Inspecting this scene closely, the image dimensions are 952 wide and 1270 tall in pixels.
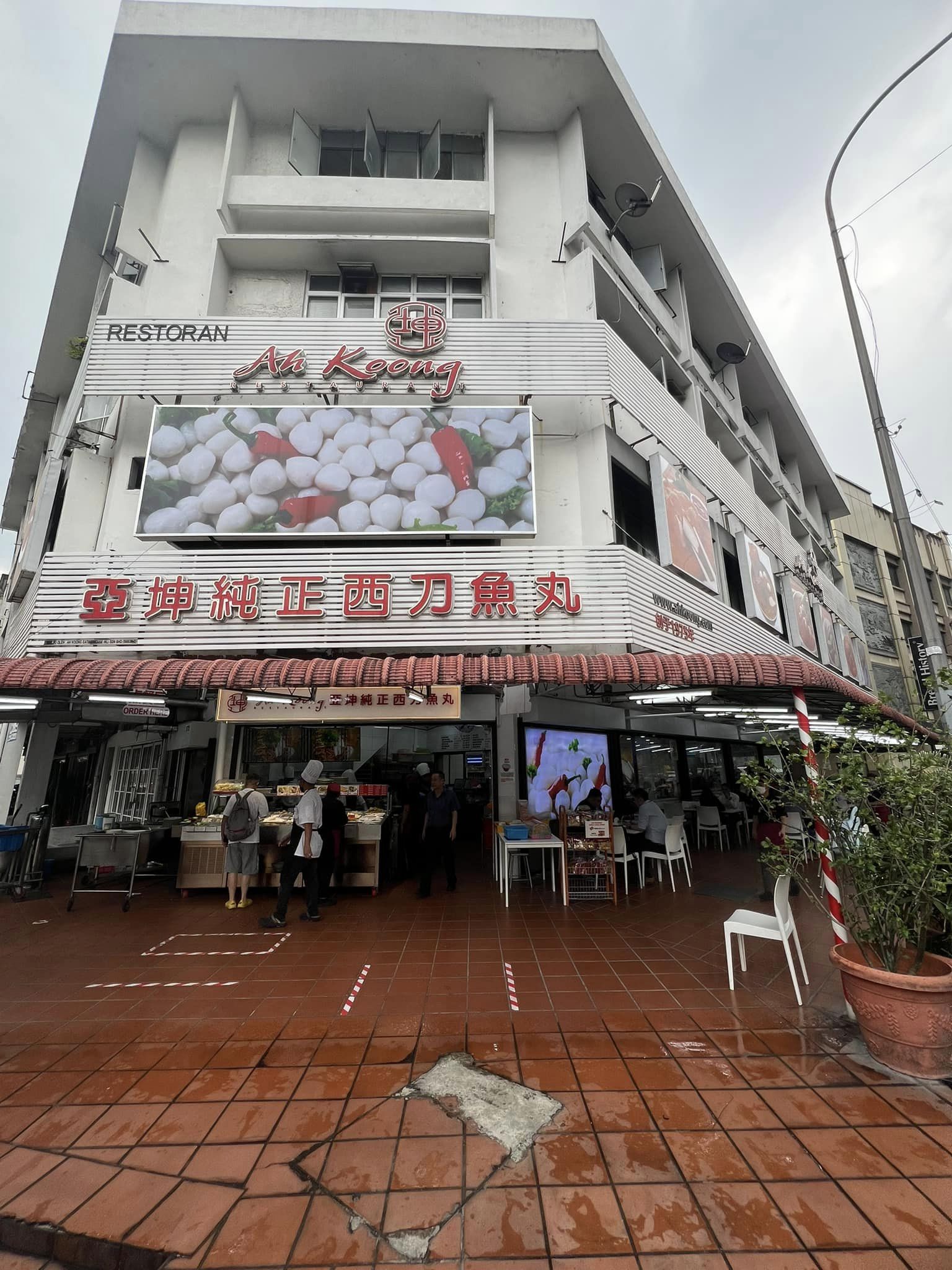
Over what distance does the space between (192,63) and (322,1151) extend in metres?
15.4

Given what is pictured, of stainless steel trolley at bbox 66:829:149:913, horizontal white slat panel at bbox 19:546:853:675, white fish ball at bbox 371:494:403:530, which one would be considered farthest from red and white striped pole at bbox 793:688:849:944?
stainless steel trolley at bbox 66:829:149:913

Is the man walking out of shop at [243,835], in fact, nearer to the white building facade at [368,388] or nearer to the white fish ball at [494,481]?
the white building facade at [368,388]

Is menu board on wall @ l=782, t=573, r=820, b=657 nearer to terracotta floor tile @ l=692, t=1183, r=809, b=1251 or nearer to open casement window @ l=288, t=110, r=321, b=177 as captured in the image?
terracotta floor tile @ l=692, t=1183, r=809, b=1251

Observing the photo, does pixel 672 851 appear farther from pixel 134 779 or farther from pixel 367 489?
pixel 134 779

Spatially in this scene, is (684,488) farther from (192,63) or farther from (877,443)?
(192,63)

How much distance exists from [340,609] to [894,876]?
6.82m

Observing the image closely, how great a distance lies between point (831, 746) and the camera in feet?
13.6

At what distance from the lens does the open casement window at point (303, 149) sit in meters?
10.1

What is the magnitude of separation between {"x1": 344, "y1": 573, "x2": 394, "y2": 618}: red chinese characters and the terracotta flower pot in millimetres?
6466

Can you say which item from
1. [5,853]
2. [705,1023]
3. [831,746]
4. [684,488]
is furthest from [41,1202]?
[684,488]

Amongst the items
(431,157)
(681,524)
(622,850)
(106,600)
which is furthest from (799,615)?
(106,600)

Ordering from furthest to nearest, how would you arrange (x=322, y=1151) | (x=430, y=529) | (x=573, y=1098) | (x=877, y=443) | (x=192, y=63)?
(x=192, y=63) < (x=430, y=529) < (x=877, y=443) < (x=573, y=1098) < (x=322, y=1151)

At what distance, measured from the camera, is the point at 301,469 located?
8469mm

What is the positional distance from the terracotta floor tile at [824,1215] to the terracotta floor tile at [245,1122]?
258cm
